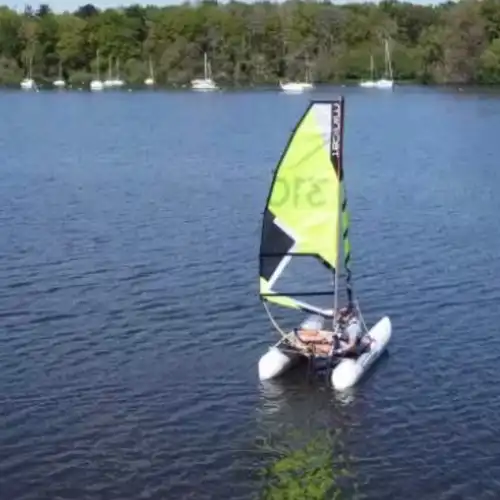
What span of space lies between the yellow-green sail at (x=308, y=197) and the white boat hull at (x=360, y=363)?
2.06 m

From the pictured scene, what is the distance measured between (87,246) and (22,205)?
1126 cm

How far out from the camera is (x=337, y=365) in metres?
26.1

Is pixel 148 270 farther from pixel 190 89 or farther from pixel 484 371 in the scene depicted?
pixel 190 89

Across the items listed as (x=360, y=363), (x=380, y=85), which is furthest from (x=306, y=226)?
(x=380, y=85)

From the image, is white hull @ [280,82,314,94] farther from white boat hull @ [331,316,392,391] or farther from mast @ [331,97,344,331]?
mast @ [331,97,344,331]

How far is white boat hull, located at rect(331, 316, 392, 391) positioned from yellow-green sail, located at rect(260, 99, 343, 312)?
81.1 inches

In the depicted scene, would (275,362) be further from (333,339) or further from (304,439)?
(304,439)

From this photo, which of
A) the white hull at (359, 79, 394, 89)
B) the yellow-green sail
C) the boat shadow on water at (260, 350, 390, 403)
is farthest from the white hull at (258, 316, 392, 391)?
the white hull at (359, 79, 394, 89)

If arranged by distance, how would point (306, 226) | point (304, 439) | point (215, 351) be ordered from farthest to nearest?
point (215, 351) < point (306, 226) < point (304, 439)

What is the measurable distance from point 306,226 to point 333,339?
255cm

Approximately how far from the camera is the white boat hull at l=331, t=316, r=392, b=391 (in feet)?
83.6

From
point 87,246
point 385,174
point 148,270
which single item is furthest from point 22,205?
point 385,174

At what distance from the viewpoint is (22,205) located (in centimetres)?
5128

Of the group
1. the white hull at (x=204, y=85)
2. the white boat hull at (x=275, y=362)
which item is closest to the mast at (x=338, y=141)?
the white boat hull at (x=275, y=362)
